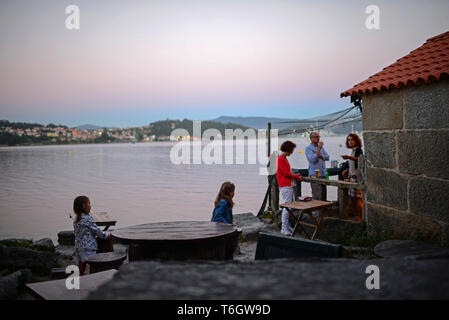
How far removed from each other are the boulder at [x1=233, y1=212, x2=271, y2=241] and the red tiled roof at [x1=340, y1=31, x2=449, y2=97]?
3.84 metres

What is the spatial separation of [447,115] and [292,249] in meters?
3.88

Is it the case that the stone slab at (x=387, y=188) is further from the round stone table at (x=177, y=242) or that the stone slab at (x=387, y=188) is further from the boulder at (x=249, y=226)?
the round stone table at (x=177, y=242)

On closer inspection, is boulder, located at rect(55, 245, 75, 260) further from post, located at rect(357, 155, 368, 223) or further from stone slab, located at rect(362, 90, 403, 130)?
stone slab, located at rect(362, 90, 403, 130)

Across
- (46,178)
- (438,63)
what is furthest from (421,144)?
(46,178)

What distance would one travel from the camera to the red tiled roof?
20.0ft

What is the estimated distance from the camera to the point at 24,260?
658 centimetres

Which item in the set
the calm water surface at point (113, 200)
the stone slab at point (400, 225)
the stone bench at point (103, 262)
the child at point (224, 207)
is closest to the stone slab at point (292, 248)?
the child at point (224, 207)

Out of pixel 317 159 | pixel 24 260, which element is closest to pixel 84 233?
pixel 24 260

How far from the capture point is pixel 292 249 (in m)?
3.44

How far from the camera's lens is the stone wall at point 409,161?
582 centimetres

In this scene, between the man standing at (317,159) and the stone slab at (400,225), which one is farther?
the man standing at (317,159)

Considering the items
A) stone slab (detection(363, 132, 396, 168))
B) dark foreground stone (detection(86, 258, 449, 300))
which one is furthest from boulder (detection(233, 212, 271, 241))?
dark foreground stone (detection(86, 258, 449, 300))

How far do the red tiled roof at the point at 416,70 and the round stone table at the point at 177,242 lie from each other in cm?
404

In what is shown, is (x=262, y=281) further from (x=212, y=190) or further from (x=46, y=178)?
(x=46, y=178)
